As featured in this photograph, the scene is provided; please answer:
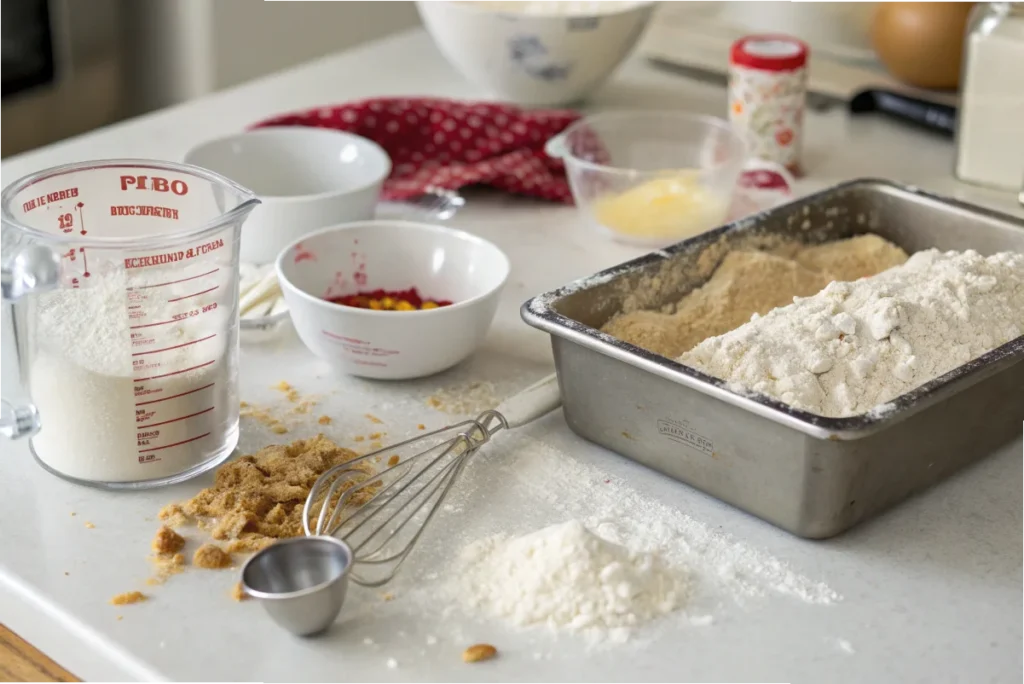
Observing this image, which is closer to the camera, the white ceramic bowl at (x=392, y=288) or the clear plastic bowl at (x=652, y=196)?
the white ceramic bowl at (x=392, y=288)

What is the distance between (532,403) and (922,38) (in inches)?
35.6

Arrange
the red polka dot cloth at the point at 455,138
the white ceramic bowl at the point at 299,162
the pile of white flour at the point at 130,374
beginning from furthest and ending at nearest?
the red polka dot cloth at the point at 455,138 → the white ceramic bowl at the point at 299,162 → the pile of white flour at the point at 130,374

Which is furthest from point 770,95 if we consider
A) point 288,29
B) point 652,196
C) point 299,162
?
point 288,29

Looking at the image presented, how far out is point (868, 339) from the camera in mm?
845

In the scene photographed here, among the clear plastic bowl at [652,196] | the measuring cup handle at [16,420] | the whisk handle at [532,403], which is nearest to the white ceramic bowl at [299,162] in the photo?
the clear plastic bowl at [652,196]

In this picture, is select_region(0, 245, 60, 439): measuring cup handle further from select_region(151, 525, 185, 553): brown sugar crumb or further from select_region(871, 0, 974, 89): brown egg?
select_region(871, 0, 974, 89): brown egg

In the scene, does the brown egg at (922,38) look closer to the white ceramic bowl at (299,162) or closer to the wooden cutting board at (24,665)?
the white ceramic bowl at (299,162)

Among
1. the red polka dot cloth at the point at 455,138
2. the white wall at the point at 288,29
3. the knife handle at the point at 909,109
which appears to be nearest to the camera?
the red polka dot cloth at the point at 455,138

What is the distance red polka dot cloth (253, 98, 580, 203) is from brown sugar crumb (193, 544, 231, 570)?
621mm

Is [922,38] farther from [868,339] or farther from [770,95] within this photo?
[868,339]

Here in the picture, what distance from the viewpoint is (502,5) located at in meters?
1.58

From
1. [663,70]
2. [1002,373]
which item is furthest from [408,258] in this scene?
[663,70]

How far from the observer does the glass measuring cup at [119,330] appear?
758 mm

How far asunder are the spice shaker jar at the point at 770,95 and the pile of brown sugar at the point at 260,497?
2.22 feet
